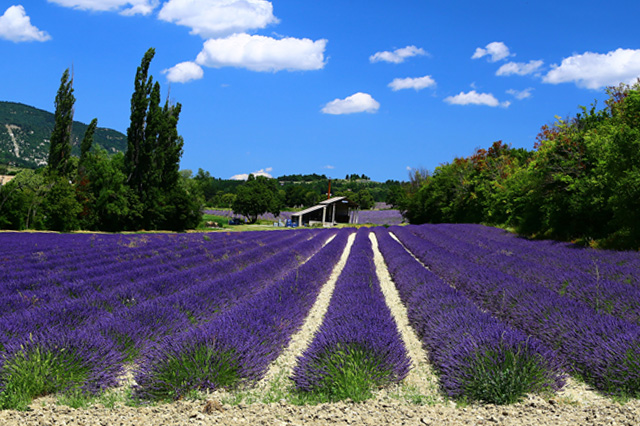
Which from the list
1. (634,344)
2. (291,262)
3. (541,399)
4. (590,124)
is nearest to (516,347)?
(541,399)

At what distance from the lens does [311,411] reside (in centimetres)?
317

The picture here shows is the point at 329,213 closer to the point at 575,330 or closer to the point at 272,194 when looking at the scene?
the point at 272,194

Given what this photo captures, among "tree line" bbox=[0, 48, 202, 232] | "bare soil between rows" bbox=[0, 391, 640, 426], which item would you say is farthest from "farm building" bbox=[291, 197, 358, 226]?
"bare soil between rows" bbox=[0, 391, 640, 426]

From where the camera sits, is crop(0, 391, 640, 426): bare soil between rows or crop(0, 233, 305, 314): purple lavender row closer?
crop(0, 391, 640, 426): bare soil between rows

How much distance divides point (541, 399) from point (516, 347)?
52 centimetres

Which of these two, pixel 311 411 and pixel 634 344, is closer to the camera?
pixel 311 411

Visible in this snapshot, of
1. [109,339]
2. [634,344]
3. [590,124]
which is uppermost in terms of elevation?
[590,124]

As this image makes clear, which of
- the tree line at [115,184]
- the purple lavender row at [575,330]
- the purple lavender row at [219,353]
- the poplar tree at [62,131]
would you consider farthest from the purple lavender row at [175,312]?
Answer: the poplar tree at [62,131]

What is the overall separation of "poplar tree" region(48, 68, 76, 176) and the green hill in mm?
96312

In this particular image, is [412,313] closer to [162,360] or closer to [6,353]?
[162,360]

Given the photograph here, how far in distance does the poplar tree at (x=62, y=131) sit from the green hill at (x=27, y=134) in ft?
316

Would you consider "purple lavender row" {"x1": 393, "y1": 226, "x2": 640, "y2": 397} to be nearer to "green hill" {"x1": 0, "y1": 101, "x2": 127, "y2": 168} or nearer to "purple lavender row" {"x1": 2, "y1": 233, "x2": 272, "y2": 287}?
"purple lavender row" {"x1": 2, "y1": 233, "x2": 272, "y2": 287}

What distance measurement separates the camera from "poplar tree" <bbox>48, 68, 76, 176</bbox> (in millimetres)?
36562

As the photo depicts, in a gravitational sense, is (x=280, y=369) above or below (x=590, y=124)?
below
